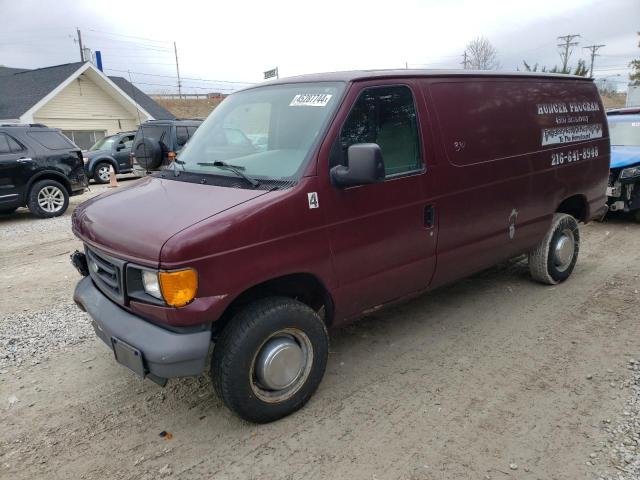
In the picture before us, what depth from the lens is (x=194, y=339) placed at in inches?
105

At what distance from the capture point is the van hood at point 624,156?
24.5 feet

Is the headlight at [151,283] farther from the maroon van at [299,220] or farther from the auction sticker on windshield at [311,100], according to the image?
the auction sticker on windshield at [311,100]

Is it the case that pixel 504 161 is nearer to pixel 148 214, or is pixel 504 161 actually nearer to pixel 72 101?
pixel 148 214

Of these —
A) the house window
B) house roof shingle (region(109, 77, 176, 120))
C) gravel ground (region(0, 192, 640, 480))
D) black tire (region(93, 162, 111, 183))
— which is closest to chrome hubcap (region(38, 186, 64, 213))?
black tire (region(93, 162, 111, 183))

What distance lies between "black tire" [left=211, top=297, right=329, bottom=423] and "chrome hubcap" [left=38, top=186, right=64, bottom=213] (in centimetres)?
917

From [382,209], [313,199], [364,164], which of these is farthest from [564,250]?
[313,199]

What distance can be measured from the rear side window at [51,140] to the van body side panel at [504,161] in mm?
9485

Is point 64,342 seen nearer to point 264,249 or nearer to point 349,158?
point 264,249

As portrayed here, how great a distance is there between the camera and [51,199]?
412 inches

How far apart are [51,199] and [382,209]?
9.41m

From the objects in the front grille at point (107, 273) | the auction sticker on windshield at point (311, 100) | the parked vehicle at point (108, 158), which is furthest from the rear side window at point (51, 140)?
the auction sticker on windshield at point (311, 100)

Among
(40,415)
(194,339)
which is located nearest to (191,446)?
(194,339)

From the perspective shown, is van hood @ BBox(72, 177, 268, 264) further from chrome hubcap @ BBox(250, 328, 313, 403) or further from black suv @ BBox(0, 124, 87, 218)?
black suv @ BBox(0, 124, 87, 218)

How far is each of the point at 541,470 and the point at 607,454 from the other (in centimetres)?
43
